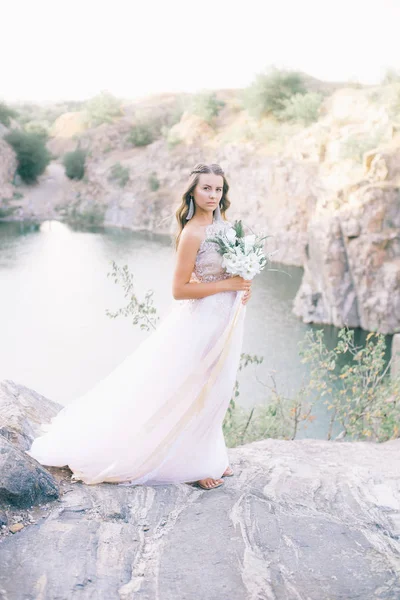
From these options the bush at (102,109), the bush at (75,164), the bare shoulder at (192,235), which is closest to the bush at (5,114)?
the bush at (102,109)

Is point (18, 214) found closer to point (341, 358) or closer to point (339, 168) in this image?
point (339, 168)

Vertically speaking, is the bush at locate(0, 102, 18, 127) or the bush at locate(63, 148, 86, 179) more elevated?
the bush at locate(0, 102, 18, 127)

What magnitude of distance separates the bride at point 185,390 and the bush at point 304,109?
91.4ft

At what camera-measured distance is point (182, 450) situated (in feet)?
10.1

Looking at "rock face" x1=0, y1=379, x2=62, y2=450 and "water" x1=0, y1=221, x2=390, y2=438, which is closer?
"rock face" x1=0, y1=379, x2=62, y2=450

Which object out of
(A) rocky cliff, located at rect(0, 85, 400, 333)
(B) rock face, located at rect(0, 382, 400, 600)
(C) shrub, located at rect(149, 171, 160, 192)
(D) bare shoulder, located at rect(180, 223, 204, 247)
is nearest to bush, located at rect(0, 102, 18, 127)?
(A) rocky cliff, located at rect(0, 85, 400, 333)

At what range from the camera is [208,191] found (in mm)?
3115

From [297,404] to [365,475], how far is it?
10.2ft

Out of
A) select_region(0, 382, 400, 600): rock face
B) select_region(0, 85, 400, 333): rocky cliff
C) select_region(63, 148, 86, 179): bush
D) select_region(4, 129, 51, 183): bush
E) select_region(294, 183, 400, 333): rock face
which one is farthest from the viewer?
select_region(63, 148, 86, 179): bush

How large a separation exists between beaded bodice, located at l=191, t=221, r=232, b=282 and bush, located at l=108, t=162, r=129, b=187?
111 feet

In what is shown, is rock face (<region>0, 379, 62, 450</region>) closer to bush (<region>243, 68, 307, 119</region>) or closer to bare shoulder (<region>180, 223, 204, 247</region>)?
bare shoulder (<region>180, 223, 204, 247</region>)

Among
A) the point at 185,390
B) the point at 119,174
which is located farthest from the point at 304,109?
the point at 185,390

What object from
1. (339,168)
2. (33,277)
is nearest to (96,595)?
(33,277)

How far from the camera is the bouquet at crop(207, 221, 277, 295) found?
297 centimetres
